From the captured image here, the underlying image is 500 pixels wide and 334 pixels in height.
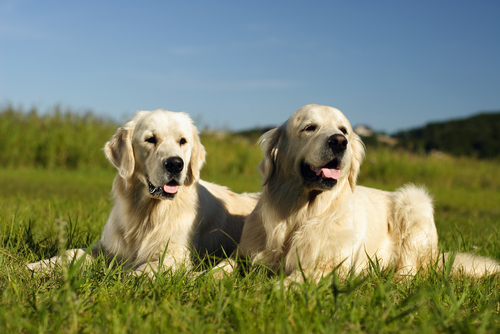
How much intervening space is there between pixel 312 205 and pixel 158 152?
1206 millimetres

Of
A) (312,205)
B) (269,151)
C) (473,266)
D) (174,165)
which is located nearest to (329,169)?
(312,205)

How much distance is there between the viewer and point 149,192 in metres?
3.13

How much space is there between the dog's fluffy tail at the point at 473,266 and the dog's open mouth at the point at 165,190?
2.02 meters

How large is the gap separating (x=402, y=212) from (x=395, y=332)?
2.05 metres

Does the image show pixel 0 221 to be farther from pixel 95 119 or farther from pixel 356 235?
pixel 95 119

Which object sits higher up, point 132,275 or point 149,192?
point 149,192

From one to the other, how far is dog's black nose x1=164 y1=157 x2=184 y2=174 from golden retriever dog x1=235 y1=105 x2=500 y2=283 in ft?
2.04

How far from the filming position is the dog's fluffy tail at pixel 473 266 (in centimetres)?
289

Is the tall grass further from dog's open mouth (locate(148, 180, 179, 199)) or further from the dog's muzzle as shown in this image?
the dog's muzzle

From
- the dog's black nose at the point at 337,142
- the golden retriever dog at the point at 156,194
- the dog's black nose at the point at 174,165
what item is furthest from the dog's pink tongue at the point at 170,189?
the dog's black nose at the point at 337,142

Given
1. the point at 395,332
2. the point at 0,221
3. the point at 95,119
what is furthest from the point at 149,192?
the point at 95,119

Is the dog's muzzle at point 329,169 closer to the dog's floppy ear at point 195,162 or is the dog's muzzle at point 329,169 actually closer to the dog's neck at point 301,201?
the dog's neck at point 301,201

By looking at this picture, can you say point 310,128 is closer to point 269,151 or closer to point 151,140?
point 269,151

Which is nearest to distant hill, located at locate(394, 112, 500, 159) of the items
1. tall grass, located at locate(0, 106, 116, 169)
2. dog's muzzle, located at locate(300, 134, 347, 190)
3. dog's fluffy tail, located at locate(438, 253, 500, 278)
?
tall grass, located at locate(0, 106, 116, 169)
